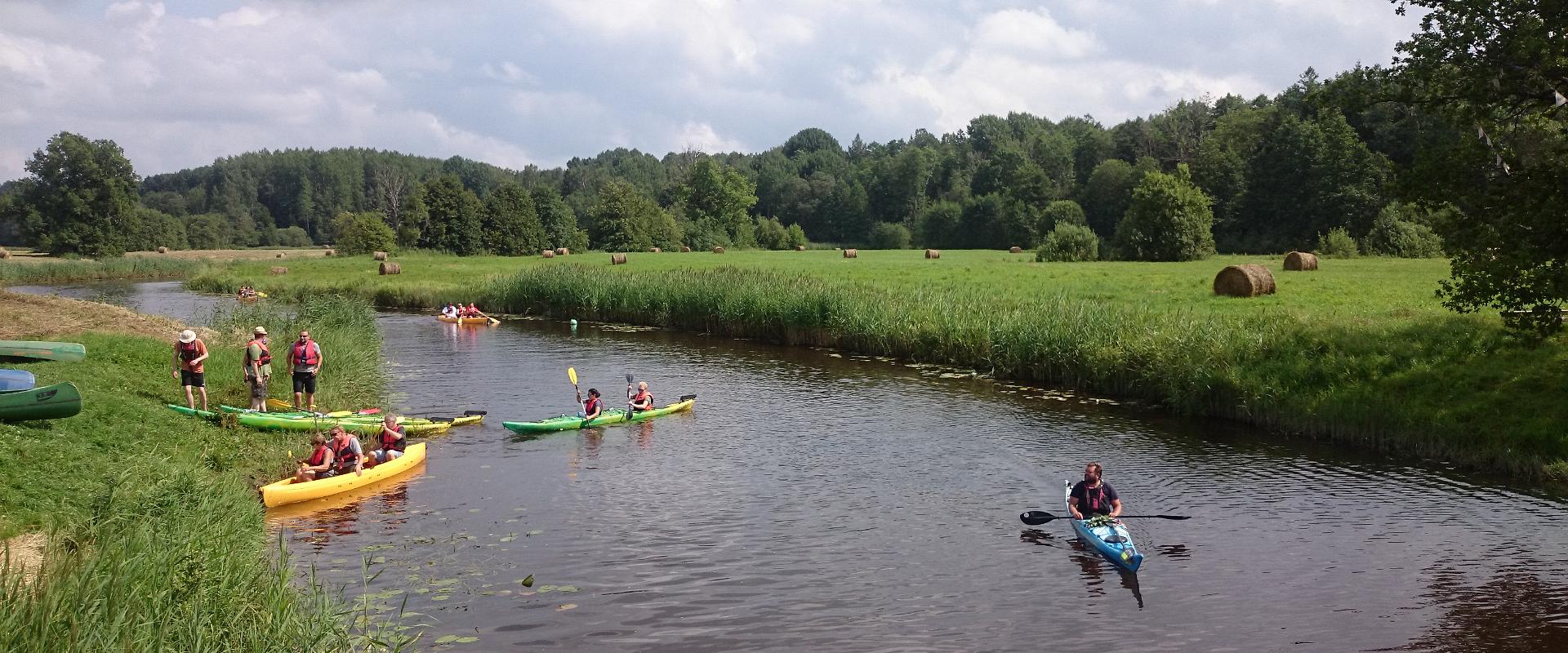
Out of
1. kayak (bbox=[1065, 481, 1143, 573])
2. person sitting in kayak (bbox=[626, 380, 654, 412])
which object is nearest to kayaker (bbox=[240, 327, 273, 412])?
person sitting in kayak (bbox=[626, 380, 654, 412])

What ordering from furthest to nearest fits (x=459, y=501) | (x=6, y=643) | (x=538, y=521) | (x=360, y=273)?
(x=360, y=273) < (x=459, y=501) < (x=538, y=521) < (x=6, y=643)

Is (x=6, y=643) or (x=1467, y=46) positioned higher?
(x=1467, y=46)

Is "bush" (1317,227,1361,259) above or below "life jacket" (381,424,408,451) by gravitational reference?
above

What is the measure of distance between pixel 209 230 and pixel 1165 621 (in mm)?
135547

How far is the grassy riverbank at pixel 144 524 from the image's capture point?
880cm

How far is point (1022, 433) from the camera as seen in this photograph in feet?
75.8

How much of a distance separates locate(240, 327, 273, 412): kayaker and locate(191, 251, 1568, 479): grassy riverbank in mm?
18807

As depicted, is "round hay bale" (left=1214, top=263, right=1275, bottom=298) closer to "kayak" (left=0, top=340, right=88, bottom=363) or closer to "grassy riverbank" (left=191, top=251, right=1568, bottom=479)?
"grassy riverbank" (left=191, top=251, right=1568, bottom=479)

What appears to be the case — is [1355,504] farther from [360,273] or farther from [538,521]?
[360,273]

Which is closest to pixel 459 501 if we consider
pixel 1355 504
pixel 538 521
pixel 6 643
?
pixel 538 521

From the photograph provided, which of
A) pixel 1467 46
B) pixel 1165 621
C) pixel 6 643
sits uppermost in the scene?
pixel 1467 46

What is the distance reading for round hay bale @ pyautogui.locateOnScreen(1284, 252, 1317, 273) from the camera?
148 feet

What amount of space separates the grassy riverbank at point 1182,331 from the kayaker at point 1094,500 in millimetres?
8372

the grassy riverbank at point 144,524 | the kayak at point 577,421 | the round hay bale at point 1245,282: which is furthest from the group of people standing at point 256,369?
the round hay bale at point 1245,282
